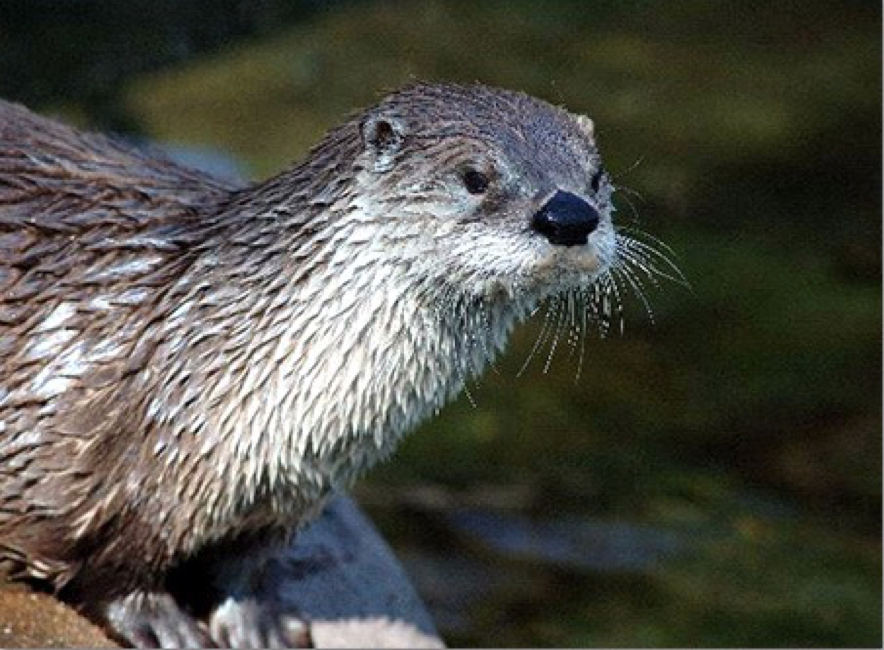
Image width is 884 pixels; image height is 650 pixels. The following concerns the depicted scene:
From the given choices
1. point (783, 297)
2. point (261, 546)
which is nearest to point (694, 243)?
point (783, 297)

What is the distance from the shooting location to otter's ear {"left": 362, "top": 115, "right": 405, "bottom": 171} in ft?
12.9

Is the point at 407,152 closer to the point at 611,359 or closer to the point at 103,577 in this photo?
the point at 103,577

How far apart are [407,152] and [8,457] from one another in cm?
87

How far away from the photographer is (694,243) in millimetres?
6957

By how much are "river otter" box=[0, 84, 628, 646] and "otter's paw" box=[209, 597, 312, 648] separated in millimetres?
166

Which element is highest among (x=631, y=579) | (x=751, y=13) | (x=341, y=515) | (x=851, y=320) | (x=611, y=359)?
(x=751, y=13)

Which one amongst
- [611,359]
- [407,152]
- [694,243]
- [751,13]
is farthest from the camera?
[751,13]

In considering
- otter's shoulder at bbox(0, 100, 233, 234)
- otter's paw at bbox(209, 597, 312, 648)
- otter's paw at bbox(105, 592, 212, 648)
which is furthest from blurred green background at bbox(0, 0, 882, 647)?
otter's shoulder at bbox(0, 100, 233, 234)

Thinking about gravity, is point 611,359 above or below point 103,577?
above

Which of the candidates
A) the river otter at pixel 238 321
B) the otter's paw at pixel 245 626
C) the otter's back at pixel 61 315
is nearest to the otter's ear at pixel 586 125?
the river otter at pixel 238 321

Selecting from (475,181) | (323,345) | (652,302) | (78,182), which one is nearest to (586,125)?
(475,181)

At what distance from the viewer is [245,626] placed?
14.3 feet

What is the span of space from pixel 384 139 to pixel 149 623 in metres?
0.99

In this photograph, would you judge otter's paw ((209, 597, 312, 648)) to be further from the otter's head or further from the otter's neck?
the otter's head
